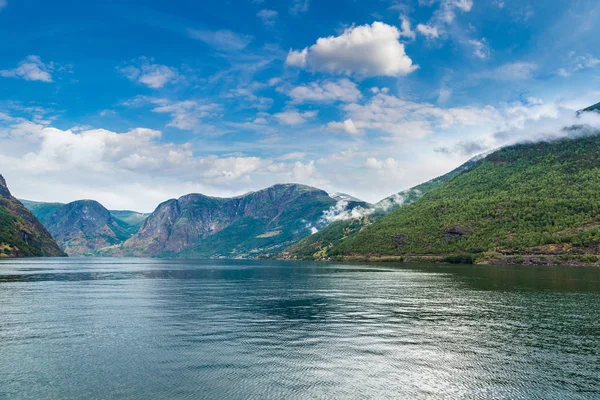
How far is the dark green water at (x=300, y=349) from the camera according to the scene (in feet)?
122

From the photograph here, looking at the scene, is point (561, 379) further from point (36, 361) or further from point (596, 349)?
point (36, 361)

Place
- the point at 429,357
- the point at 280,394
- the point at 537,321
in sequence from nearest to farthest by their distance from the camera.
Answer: the point at 280,394, the point at 429,357, the point at 537,321

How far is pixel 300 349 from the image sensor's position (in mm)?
50906

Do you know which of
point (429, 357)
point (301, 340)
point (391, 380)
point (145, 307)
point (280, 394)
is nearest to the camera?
point (280, 394)

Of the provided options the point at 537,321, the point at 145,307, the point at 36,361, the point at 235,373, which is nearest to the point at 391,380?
the point at 235,373

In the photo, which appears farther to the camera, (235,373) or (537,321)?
(537,321)

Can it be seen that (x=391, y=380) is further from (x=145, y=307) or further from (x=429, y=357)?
(x=145, y=307)

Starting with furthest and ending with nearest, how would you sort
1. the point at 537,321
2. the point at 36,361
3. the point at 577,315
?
the point at 577,315, the point at 537,321, the point at 36,361

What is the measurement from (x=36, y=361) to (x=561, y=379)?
57694mm

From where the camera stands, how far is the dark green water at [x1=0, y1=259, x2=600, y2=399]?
37125 mm

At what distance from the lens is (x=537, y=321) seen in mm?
69438

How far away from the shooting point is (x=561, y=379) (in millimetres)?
39906

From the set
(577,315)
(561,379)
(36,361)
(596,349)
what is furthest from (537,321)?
(36,361)

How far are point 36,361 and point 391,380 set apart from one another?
132 ft
